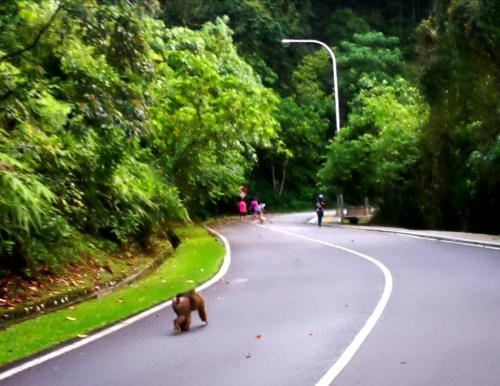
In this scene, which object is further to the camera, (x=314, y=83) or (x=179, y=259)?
(x=314, y=83)

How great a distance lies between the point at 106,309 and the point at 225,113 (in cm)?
1650

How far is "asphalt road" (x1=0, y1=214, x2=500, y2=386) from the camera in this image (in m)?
7.58

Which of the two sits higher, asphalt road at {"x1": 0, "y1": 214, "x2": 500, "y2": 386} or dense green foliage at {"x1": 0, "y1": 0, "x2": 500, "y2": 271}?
dense green foliage at {"x1": 0, "y1": 0, "x2": 500, "y2": 271}

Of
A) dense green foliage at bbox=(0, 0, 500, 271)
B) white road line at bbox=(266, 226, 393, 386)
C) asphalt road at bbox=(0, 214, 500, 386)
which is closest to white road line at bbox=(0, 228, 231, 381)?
asphalt road at bbox=(0, 214, 500, 386)

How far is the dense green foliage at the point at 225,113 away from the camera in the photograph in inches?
516

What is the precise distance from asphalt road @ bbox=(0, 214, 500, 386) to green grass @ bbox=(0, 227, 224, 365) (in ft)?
1.91

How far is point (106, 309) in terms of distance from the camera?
12539mm

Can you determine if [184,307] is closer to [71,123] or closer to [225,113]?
[71,123]

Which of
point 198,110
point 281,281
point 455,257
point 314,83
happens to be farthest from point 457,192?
point 314,83

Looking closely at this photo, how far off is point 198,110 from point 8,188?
17283mm

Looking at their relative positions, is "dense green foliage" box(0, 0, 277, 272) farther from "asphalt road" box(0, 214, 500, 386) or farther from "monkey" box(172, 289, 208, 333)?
"asphalt road" box(0, 214, 500, 386)

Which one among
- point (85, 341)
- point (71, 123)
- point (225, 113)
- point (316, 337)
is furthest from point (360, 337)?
point (225, 113)

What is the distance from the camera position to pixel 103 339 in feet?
32.8

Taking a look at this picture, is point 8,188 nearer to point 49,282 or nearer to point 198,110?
point 49,282
